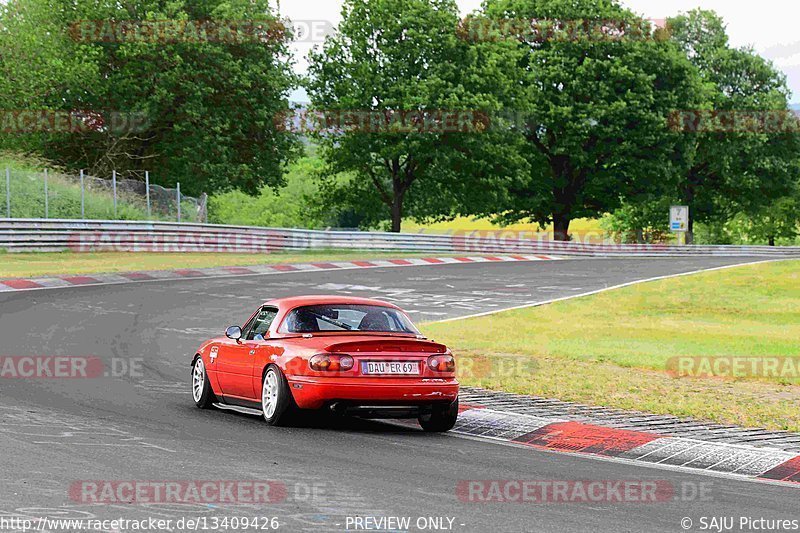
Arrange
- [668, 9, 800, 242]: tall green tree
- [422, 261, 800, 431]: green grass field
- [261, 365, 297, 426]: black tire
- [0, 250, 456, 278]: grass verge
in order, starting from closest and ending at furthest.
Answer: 1. [261, 365, 297, 426]: black tire
2. [422, 261, 800, 431]: green grass field
3. [0, 250, 456, 278]: grass verge
4. [668, 9, 800, 242]: tall green tree

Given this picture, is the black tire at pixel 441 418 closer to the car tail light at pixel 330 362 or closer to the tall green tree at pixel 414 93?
the car tail light at pixel 330 362

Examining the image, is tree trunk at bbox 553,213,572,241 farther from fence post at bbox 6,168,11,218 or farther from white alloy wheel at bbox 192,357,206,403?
white alloy wheel at bbox 192,357,206,403

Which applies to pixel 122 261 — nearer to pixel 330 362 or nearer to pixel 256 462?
pixel 330 362

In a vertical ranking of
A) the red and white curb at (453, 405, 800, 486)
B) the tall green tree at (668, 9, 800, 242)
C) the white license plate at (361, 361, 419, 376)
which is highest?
the tall green tree at (668, 9, 800, 242)

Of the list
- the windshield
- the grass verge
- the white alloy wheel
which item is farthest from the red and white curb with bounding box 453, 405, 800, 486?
the grass verge

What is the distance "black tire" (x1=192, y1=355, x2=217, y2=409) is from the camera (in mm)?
12453

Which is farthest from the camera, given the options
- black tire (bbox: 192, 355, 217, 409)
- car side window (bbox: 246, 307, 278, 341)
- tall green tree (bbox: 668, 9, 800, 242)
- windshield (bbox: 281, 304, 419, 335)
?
tall green tree (bbox: 668, 9, 800, 242)

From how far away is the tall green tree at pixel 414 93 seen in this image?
5953 centimetres

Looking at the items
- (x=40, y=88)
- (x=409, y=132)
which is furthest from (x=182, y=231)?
(x=409, y=132)

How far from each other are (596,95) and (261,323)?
56.9 meters

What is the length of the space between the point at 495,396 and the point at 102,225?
1150 inches

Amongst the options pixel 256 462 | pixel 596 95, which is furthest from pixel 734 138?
pixel 256 462

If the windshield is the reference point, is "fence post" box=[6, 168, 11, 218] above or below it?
above

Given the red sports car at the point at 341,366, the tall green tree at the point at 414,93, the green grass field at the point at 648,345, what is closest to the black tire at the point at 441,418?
the red sports car at the point at 341,366
